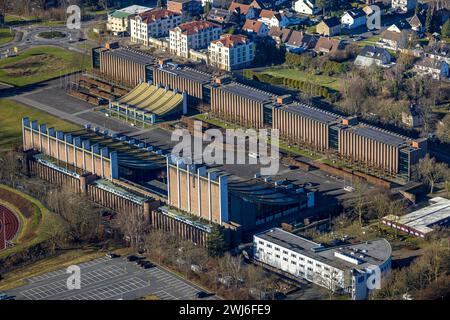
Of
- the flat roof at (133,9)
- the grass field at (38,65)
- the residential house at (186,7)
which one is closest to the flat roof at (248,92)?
the grass field at (38,65)

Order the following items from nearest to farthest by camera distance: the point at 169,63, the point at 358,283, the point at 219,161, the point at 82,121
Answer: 1. the point at 358,283
2. the point at 219,161
3. the point at 82,121
4. the point at 169,63

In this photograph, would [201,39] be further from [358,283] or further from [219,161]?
[358,283]

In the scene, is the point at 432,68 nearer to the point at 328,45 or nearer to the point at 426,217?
the point at 328,45

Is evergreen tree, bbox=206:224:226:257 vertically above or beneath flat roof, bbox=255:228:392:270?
beneath

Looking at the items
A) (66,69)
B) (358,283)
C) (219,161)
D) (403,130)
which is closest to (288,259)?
(358,283)

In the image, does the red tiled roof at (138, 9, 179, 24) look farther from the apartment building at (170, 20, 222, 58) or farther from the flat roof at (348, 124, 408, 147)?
the flat roof at (348, 124, 408, 147)

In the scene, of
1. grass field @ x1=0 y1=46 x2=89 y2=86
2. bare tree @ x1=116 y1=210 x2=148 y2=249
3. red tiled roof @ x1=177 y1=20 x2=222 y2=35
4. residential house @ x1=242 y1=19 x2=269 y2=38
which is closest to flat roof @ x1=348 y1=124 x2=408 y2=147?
bare tree @ x1=116 y1=210 x2=148 y2=249

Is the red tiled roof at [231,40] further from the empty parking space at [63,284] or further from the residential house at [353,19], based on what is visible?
the empty parking space at [63,284]
